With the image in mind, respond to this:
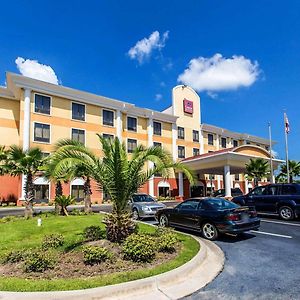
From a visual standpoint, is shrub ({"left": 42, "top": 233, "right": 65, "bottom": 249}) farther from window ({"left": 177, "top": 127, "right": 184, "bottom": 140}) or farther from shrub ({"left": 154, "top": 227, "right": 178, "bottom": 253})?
window ({"left": 177, "top": 127, "right": 184, "bottom": 140})

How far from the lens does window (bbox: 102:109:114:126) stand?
3785cm

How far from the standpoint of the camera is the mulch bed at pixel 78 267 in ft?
21.2

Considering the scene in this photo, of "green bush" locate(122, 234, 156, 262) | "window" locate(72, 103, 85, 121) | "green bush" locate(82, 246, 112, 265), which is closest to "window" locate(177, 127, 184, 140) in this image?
"window" locate(72, 103, 85, 121)

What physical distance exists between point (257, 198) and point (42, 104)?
2549 centimetres

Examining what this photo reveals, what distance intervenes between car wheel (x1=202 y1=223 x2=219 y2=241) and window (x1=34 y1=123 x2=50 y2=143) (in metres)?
25.8

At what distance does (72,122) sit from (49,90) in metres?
4.50

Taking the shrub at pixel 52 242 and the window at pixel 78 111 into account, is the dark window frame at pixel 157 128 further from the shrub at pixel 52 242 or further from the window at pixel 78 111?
the shrub at pixel 52 242

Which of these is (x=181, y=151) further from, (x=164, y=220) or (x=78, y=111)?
(x=164, y=220)

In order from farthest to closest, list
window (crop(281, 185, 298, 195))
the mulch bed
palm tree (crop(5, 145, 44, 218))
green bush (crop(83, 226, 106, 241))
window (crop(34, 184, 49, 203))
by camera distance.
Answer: window (crop(34, 184, 49, 203)), palm tree (crop(5, 145, 44, 218)), window (crop(281, 185, 298, 195)), green bush (crop(83, 226, 106, 241)), the mulch bed

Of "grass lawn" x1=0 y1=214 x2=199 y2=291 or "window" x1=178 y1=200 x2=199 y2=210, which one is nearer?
"grass lawn" x1=0 y1=214 x2=199 y2=291

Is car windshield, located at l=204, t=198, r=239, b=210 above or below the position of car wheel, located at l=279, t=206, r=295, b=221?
above

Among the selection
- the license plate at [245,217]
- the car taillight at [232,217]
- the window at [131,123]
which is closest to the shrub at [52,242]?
the car taillight at [232,217]

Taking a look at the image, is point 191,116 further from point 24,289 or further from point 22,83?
point 24,289

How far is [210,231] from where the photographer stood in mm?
10773
